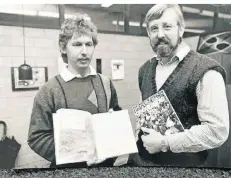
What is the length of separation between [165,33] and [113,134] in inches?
37.5

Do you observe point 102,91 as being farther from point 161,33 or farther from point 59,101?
point 161,33

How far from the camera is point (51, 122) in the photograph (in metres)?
2.22

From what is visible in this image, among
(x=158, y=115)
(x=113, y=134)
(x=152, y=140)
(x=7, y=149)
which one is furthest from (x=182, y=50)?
(x=7, y=149)

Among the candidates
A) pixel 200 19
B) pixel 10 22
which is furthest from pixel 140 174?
pixel 10 22

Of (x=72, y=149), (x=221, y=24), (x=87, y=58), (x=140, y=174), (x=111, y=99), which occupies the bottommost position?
(x=140, y=174)

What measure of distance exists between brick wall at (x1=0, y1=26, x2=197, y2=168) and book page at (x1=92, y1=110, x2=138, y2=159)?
0.30ft

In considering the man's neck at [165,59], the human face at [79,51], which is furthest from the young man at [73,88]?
the man's neck at [165,59]

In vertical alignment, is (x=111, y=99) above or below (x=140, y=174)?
above

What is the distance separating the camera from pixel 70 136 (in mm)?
2240

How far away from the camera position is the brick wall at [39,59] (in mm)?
2162

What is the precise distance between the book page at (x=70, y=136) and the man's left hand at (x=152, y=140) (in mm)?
490

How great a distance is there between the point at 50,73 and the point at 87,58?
1.11ft

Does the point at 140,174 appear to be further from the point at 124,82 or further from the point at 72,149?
the point at 124,82

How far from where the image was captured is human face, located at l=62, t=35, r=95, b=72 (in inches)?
85.1
